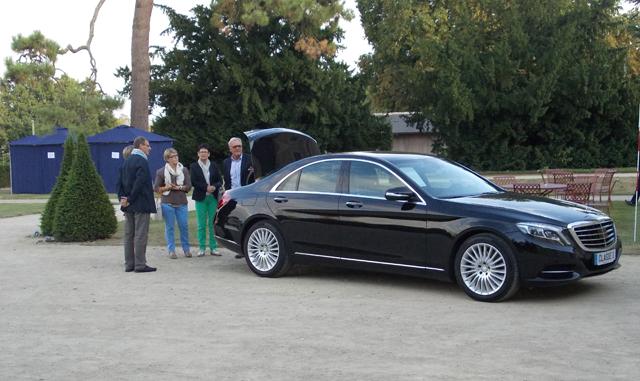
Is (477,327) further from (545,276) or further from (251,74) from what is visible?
(251,74)

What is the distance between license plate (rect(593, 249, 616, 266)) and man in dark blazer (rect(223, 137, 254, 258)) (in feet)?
18.1

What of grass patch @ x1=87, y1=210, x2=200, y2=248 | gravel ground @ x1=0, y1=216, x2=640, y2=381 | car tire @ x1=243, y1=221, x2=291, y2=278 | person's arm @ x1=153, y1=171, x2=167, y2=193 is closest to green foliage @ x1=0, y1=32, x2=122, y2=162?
grass patch @ x1=87, y1=210, x2=200, y2=248

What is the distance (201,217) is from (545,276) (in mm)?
5869

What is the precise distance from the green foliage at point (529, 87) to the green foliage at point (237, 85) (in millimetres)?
4427

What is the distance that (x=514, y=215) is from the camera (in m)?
8.27

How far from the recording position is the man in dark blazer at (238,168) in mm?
12078

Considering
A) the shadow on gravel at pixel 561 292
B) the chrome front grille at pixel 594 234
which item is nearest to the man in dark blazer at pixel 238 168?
the shadow on gravel at pixel 561 292

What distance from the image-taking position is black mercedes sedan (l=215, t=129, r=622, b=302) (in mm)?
8180

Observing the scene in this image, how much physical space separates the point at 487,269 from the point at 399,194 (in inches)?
52.2

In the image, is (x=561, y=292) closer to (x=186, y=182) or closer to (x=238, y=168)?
(x=238, y=168)

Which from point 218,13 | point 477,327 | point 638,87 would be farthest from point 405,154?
point 638,87

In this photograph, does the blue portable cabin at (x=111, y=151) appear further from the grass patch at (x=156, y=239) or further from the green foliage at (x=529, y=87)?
the grass patch at (x=156, y=239)

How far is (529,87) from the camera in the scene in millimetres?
32125

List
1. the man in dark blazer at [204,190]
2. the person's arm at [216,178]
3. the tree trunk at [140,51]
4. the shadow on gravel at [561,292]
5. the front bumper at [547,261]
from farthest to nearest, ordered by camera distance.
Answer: the tree trunk at [140,51]
the person's arm at [216,178]
the man in dark blazer at [204,190]
the shadow on gravel at [561,292]
the front bumper at [547,261]
